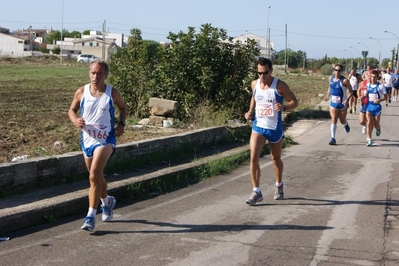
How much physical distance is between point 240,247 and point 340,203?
287 centimetres

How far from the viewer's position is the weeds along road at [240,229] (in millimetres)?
6375

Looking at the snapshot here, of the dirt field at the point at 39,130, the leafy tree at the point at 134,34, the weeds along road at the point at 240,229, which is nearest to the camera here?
the weeds along road at the point at 240,229

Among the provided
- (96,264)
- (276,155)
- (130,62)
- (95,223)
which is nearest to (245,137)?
(130,62)

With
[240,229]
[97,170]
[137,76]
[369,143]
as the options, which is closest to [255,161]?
[240,229]

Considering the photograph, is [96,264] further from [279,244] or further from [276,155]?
[276,155]

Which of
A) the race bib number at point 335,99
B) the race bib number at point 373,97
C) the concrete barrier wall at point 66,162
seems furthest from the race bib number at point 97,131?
the race bib number at point 373,97

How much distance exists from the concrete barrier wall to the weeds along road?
106 cm

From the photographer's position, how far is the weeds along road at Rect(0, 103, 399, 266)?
6375mm

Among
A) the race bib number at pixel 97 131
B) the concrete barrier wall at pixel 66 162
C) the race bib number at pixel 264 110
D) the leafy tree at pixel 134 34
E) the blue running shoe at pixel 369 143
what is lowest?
the blue running shoe at pixel 369 143

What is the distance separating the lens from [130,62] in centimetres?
1791

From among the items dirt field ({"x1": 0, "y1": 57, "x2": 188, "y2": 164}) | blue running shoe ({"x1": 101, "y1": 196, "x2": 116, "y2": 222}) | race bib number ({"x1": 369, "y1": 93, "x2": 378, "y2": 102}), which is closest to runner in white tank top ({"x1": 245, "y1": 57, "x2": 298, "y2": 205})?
blue running shoe ({"x1": 101, "y1": 196, "x2": 116, "y2": 222})

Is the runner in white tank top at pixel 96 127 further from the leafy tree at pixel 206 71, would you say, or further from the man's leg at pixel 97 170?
the leafy tree at pixel 206 71

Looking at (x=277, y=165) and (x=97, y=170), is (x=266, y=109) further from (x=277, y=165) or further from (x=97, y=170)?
(x=97, y=170)

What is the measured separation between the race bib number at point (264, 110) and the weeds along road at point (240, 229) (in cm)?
125
